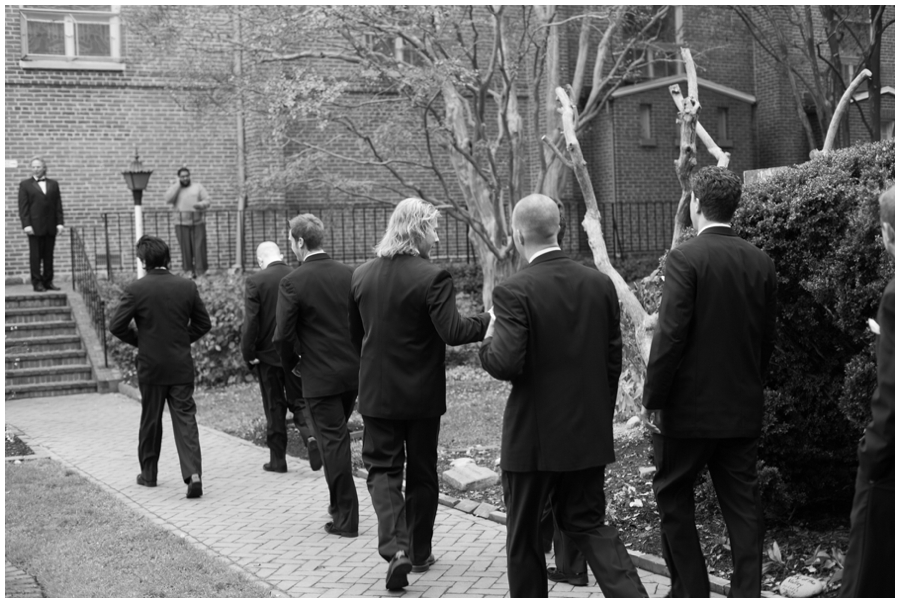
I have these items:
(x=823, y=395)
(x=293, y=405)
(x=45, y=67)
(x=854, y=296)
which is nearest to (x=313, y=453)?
(x=293, y=405)

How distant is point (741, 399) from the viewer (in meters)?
4.40

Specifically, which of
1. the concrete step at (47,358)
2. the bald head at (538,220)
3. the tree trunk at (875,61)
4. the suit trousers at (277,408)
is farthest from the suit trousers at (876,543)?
the tree trunk at (875,61)

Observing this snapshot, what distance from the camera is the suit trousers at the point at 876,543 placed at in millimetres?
3207

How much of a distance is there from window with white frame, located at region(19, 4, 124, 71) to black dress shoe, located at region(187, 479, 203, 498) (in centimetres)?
1308

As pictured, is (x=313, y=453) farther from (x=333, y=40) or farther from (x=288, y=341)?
(x=333, y=40)

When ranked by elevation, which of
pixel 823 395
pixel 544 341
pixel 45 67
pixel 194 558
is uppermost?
pixel 45 67

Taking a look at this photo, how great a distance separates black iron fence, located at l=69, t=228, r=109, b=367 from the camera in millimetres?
14663

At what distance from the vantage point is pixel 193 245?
17641 millimetres

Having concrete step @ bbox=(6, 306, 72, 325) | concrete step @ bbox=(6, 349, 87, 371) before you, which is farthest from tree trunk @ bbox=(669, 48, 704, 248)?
concrete step @ bbox=(6, 306, 72, 325)

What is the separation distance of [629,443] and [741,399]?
142 inches

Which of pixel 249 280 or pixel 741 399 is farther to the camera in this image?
pixel 249 280

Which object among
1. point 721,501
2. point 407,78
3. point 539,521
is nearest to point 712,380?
point 721,501

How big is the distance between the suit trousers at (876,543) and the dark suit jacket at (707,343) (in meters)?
1.14

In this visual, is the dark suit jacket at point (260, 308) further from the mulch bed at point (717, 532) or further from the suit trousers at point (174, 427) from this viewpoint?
the mulch bed at point (717, 532)
